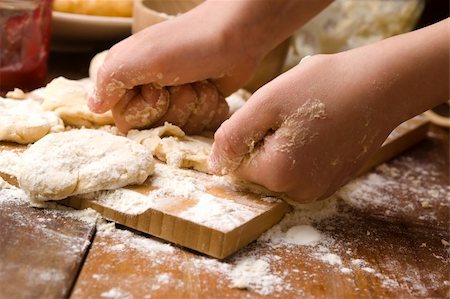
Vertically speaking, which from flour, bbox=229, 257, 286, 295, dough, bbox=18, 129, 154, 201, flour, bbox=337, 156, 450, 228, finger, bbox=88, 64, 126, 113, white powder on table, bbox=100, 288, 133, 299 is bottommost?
flour, bbox=337, 156, 450, 228

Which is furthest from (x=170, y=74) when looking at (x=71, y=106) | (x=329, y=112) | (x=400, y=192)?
(x=400, y=192)

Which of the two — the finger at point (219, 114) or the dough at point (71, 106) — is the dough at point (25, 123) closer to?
the dough at point (71, 106)

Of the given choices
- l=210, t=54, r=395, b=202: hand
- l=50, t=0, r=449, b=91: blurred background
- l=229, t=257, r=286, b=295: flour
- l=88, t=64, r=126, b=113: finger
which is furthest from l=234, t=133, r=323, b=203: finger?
l=50, t=0, r=449, b=91: blurred background

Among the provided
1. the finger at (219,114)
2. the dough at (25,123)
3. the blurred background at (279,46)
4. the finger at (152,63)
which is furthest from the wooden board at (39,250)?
the blurred background at (279,46)

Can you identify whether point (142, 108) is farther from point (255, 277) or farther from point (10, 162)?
point (255, 277)

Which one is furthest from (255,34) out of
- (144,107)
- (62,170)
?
(62,170)

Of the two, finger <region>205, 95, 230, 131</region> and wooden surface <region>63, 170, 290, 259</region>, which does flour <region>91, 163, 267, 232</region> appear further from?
finger <region>205, 95, 230, 131</region>
